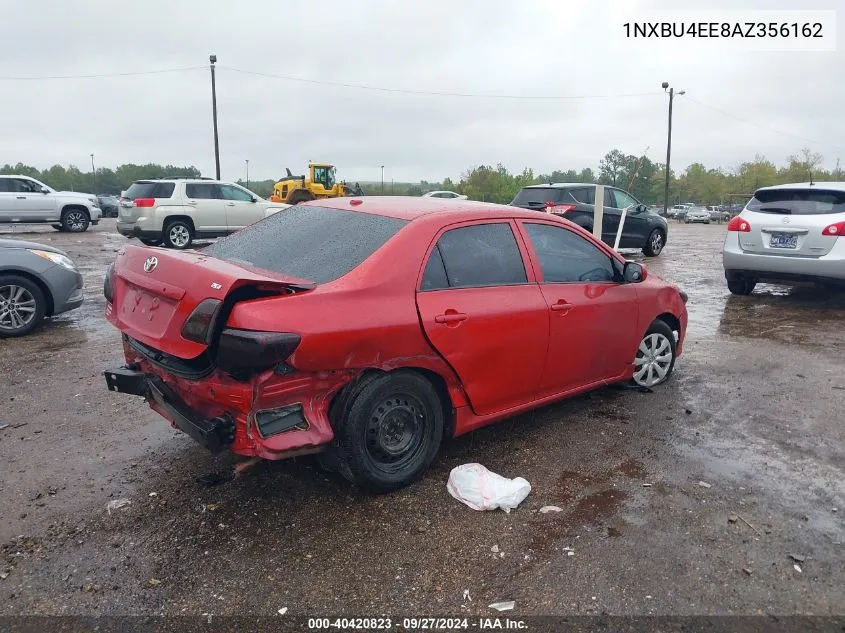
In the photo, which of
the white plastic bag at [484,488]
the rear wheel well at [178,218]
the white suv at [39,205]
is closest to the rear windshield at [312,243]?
the white plastic bag at [484,488]

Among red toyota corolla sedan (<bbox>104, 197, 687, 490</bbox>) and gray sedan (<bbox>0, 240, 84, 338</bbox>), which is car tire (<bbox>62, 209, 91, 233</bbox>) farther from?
red toyota corolla sedan (<bbox>104, 197, 687, 490</bbox>)

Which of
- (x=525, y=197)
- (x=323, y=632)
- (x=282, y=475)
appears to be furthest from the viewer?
(x=525, y=197)

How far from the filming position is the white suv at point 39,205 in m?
18.6

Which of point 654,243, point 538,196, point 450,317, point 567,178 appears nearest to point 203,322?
point 450,317

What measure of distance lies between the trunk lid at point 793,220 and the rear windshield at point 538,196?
471 cm

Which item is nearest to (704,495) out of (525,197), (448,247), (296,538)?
(448,247)

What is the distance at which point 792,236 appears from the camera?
8523 millimetres

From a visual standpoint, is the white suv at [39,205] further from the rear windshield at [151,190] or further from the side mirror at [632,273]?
the side mirror at [632,273]

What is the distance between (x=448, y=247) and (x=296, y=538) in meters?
1.76

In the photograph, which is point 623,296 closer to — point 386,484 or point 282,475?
point 386,484

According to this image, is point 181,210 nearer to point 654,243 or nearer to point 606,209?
point 606,209

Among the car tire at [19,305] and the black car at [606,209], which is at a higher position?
the black car at [606,209]

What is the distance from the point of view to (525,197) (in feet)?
44.7

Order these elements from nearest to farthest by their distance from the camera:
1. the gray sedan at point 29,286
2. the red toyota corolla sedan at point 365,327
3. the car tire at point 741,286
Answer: the red toyota corolla sedan at point 365,327, the gray sedan at point 29,286, the car tire at point 741,286
